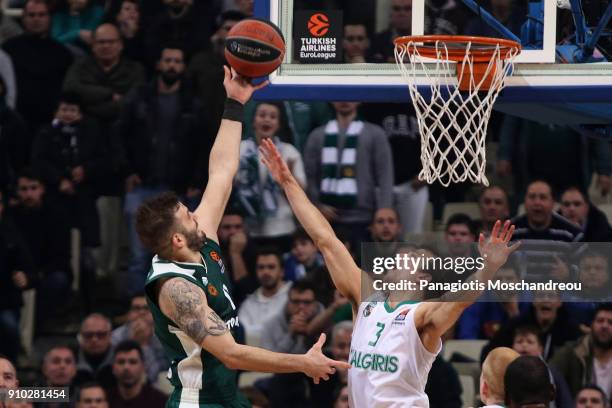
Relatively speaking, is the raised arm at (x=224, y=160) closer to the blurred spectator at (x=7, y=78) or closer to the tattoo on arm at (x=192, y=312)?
the tattoo on arm at (x=192, y=312)

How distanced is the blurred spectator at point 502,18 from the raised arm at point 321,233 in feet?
5.83

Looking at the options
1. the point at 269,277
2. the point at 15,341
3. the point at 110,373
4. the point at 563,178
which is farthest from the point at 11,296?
the point at 563,178

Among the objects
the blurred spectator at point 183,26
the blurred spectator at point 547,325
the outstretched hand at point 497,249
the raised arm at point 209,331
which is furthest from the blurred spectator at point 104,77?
the outstretched hand at point 497,249

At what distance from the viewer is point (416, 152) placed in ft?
35.2

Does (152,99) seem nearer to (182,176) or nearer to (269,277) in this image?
(182,176)

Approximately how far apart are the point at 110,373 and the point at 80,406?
19.1 inches

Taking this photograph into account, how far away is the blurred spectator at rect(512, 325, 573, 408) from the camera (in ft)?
30.0

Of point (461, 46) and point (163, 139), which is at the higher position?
point (461, 46)

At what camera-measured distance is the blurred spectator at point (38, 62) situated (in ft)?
37.9

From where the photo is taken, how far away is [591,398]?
29.6 feet

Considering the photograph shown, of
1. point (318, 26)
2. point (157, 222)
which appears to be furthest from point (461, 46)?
point (157, 222)

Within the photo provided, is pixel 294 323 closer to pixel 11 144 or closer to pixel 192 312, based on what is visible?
pixel 11 144

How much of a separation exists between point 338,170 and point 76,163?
216 centimetres

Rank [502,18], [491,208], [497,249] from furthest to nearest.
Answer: [491,208], [502,18], [497,249]
